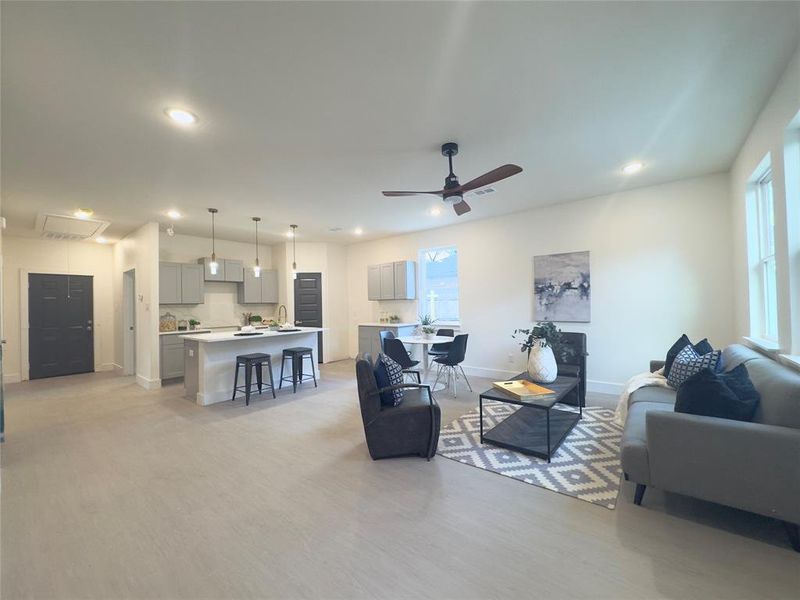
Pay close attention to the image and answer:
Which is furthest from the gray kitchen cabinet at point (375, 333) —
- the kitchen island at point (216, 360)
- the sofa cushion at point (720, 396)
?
the sofa cushion at point (720, 396)

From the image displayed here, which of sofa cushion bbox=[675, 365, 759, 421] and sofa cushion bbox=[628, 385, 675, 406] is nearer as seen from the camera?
sofa cushion bbox=[675, 365, 759, 421]

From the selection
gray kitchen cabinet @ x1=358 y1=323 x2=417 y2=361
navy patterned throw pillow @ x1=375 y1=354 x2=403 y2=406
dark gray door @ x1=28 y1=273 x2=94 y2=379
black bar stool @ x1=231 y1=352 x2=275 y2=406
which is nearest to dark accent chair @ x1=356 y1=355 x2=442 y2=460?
navy patterned throw pillow @ x1=375 y1=354 x2=403 y2=406

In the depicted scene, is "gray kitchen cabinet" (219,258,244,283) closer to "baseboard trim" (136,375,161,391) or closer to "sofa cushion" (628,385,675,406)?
"baseboard trim" (136,375,161,391)

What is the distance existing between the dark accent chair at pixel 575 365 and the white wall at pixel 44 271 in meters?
8.71

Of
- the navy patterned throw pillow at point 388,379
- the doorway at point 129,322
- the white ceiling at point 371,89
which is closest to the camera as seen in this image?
the white ceiling at point 371,89

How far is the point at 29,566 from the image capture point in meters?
1.73

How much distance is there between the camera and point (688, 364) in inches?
115

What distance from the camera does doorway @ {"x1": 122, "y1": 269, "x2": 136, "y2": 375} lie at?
6.52 m

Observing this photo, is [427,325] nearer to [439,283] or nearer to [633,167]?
[439,283]

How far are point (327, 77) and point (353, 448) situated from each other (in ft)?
9.61

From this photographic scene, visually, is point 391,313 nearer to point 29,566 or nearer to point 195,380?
point 195,380

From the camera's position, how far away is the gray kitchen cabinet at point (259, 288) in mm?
7141

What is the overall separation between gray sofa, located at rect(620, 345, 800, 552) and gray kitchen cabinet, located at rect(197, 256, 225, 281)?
696 cm

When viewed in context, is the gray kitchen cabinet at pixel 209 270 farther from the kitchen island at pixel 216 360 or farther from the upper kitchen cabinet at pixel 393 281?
the upper kitchen cabinet at pixel 393 281
